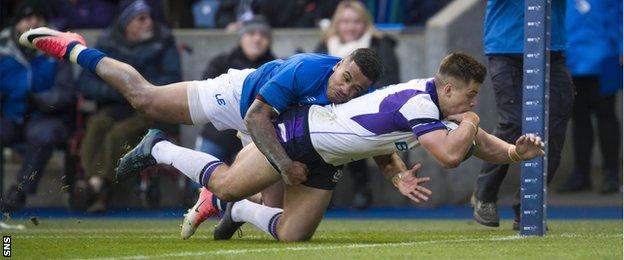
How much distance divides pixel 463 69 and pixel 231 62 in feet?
21.9

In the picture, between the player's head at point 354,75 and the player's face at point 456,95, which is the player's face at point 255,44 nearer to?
the player's head at point 354,75

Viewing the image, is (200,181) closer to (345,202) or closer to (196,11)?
(345,202)

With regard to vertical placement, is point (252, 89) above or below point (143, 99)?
above

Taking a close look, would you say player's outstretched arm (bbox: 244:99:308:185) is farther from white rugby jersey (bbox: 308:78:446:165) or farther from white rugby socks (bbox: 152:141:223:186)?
white rugby socks (bbox: 152:141:223:186)

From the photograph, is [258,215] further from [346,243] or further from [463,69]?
[463,69]

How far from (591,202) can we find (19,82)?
20.0 ft

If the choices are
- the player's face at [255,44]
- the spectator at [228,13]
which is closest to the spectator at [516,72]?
the player's face at [255,44]

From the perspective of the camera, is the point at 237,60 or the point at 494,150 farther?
the point at 237,60

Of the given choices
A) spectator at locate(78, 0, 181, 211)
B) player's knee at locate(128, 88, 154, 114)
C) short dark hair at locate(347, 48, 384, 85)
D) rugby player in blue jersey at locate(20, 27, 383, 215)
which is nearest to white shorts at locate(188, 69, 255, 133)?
rugby player in blue jersey at locate(20, 27, 383, 215)

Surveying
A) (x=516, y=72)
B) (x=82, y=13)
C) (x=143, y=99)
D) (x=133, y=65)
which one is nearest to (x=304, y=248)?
(x=143, y=99)

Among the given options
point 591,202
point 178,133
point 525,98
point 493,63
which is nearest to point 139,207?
point 178,133

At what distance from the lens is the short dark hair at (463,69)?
9844 millimetres

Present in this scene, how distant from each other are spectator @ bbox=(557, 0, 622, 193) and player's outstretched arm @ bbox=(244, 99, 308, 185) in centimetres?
639

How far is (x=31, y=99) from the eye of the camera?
16.4m
